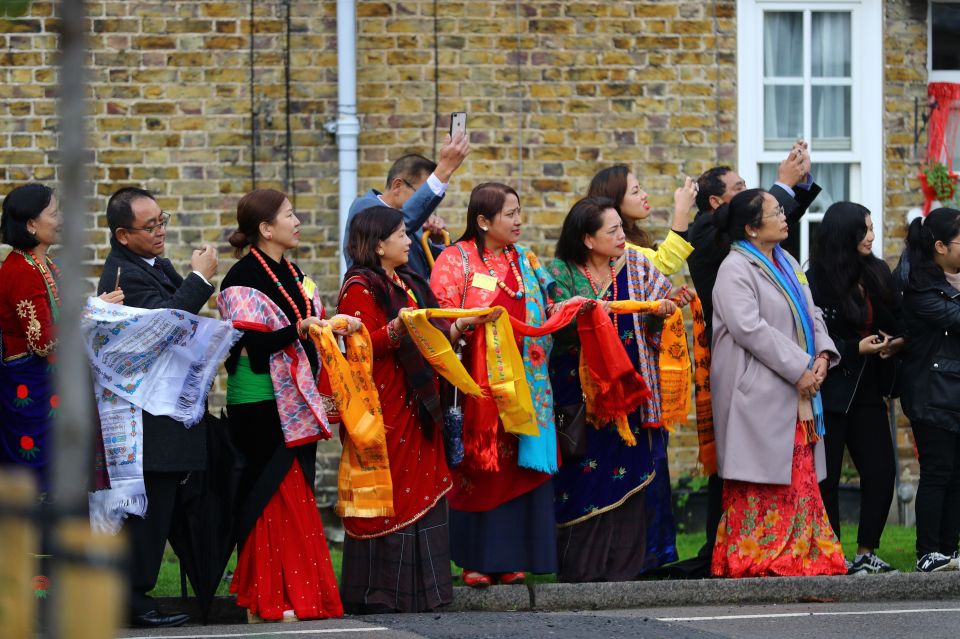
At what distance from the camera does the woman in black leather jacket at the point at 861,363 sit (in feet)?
27.3

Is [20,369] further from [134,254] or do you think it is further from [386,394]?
[386,394]

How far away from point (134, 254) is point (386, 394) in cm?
131

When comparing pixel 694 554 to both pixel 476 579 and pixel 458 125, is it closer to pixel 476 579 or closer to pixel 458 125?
pixel 476 579

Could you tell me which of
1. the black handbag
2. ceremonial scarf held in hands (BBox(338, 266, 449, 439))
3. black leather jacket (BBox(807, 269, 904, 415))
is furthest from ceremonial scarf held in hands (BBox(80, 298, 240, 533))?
black leather jacket (BBox(807, 269, 904, 415))

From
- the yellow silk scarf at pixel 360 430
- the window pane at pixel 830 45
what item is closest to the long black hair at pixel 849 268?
the yellow silk scarf at pixel 360 430

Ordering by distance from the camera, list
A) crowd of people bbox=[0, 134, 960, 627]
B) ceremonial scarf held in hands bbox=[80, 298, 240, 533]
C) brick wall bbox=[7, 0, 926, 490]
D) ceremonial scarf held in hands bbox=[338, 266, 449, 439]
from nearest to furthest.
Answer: ceremonial scarf held in hands bbox=[80, 298, 240, 533] → crowd of people bbox=[0, 134, 960, 627] → ceremonial scarf held in hands bbox=[338, 266, 449, 439] → brick wall bbox=[7, 0, 926, 490]

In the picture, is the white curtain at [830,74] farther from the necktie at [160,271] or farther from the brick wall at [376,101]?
the necktie at [160,271]

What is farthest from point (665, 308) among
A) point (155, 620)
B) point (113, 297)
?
point (155, 620)

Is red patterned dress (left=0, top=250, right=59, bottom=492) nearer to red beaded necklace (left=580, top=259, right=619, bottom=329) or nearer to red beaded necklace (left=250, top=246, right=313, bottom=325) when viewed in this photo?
red beaded necklace (left=250, top=246, right=313, bottom=325)

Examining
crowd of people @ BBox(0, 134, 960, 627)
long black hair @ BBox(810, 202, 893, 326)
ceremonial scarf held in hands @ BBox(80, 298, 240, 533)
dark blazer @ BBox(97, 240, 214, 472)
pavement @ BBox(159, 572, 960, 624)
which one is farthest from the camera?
long black hair @ BBox(810, 202, 893, 326)

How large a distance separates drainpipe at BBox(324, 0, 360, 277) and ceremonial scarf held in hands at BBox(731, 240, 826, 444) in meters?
3.68

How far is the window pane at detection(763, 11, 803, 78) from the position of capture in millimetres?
11531

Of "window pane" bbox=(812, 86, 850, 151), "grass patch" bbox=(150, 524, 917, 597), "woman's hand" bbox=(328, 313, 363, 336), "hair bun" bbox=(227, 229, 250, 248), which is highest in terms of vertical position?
"window pane" bbox=(812, 86, 850, 151)

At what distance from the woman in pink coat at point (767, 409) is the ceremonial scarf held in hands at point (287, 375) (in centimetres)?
209
